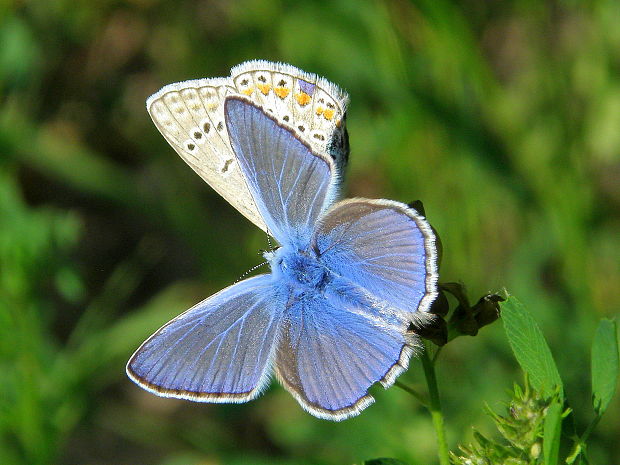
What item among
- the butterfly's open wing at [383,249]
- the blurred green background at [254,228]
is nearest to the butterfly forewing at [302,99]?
the butterfly's open wing at [383,249]

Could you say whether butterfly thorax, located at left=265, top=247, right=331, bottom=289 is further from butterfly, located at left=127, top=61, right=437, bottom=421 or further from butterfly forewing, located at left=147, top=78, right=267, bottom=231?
butterfly forewing, located at left=147, top=78, right=267, bottom=231

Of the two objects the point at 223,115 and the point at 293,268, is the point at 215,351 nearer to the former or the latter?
the point at 293,268

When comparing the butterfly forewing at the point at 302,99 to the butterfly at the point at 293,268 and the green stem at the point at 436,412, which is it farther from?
the green stem at the point at 436,412

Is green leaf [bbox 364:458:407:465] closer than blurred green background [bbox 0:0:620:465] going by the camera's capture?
Yes

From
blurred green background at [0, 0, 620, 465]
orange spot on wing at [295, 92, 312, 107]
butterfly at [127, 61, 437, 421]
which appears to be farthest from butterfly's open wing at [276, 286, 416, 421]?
blurred green background at [0, 0, 620, 465]

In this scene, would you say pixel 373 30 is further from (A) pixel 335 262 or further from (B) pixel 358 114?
(A) pixel 335 262

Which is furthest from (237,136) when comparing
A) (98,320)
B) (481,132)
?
(481,132)
